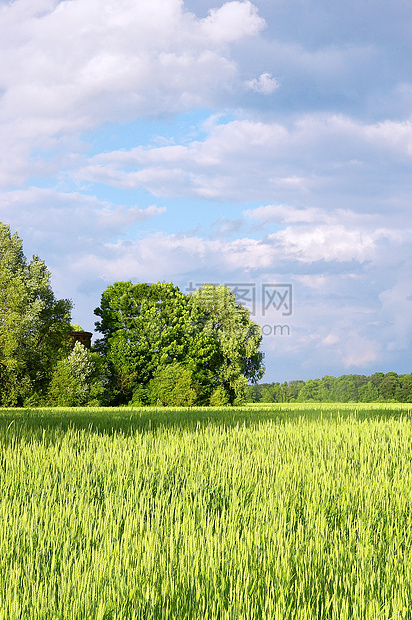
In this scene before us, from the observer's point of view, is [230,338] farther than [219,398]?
Yes

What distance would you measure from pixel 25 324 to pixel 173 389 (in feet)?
31.2

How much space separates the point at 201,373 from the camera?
Answer: 33688mm

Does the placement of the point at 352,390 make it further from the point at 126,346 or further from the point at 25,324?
the point at 25,324

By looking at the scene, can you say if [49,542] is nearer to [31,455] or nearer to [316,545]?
[316,545]

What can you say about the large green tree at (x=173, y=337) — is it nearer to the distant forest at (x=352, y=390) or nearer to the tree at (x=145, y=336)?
the tree at (x=145, y=336)

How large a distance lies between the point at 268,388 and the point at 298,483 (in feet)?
201

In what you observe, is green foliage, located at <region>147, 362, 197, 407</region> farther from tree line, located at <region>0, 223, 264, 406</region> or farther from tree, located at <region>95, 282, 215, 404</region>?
tree, located at <region>95, 282, 215, 404</region>

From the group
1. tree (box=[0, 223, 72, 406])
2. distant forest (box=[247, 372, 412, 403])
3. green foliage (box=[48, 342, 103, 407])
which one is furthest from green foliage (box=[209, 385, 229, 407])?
distant forest (box=[247, 372, 412, 403])

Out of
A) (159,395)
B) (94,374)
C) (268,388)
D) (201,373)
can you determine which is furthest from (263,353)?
(268,388)

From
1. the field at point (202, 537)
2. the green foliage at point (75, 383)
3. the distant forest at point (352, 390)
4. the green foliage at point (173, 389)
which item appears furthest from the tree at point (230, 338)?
the field at point (202, 537)

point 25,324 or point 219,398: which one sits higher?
point 25,324

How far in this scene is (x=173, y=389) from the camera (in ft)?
100

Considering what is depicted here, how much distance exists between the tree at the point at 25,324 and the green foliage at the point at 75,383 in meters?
1.38

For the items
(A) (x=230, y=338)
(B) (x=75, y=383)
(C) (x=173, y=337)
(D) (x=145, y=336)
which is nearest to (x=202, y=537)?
(B) (x=75, y=383)
